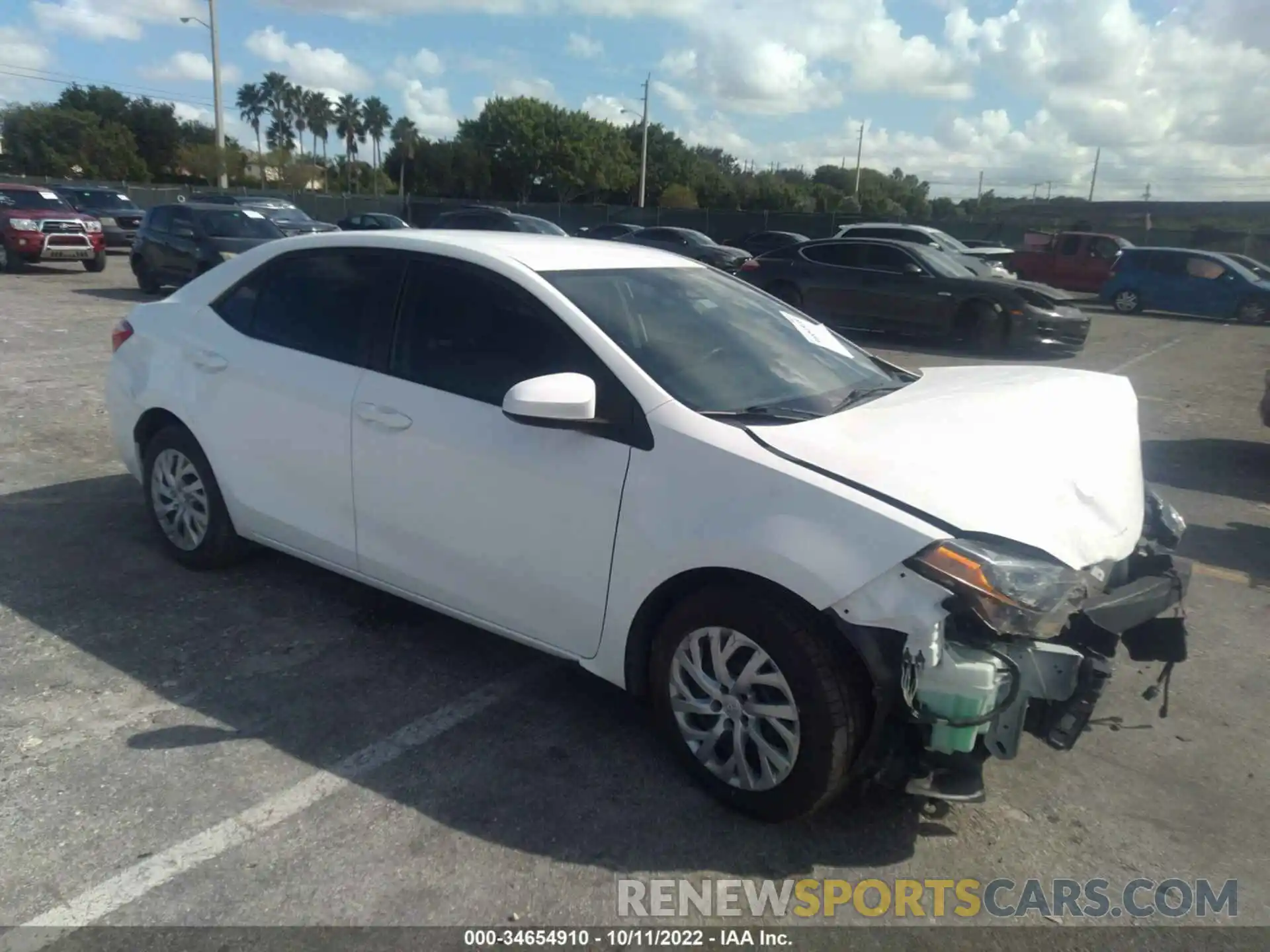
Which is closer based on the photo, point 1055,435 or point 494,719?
point 1055,435

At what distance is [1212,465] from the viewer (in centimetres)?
834

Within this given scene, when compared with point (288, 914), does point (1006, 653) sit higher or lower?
higher

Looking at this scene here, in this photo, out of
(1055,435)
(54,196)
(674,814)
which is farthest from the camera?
(54,196)

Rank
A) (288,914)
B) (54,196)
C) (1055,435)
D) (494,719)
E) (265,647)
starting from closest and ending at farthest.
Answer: (288,914)
(1055,435)
(494,719)
(265,647)
(54,196)

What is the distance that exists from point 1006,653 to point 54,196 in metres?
23.8

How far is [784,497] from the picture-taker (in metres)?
2.98

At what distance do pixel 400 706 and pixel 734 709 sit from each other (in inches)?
55.2

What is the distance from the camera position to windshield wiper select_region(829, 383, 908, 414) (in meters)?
3.72

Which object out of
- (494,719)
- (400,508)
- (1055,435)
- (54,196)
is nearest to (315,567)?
(400,508)

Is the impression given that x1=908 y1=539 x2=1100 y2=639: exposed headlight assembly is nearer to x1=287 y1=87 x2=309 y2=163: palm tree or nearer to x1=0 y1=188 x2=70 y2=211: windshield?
x1=0 y1=188 x2=70 y2=211: windshield

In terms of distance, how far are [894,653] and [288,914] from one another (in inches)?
70.8

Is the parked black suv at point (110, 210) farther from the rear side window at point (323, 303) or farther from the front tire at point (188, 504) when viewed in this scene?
the rear side window at point (323, 303)

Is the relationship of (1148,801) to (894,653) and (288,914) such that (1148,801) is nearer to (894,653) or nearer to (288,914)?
(894,653)

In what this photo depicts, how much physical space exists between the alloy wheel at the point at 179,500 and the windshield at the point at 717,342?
2232 millimetres
